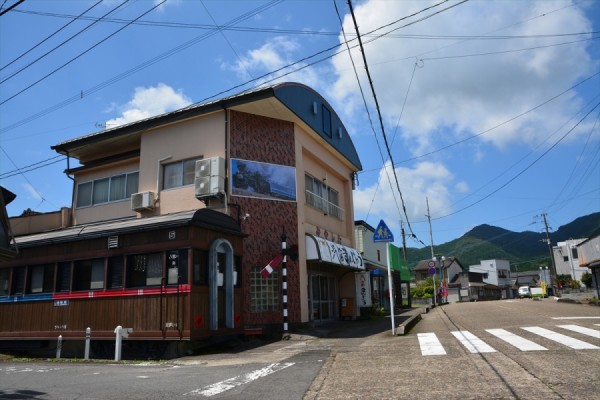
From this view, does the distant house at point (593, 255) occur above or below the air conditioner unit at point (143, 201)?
below

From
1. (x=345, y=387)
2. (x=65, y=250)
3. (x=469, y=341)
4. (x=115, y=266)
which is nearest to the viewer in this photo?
(x=345, y=387)

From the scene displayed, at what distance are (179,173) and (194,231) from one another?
16.0ft

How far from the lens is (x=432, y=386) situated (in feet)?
20.6

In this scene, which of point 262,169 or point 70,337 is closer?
point 70,337

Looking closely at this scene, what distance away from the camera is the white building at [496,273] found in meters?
89.2

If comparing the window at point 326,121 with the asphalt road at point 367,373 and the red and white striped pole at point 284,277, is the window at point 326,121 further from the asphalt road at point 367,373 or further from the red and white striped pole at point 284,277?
the asphalt road at point 367,373

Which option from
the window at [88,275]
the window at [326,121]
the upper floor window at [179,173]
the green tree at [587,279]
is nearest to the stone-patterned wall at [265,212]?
the upper floor window at [179,173]

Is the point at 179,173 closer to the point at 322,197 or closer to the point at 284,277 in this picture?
the point at 284,277

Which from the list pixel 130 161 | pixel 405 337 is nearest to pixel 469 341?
A: pixel 405 337

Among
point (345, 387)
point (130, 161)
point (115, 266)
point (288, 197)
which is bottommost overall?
point (345, 387)

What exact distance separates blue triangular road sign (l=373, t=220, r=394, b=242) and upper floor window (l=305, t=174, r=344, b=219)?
19.4 feet

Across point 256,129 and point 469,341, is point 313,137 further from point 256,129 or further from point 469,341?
point 469,341

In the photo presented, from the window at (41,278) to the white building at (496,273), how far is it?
8621 centimetres

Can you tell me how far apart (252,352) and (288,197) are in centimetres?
669
